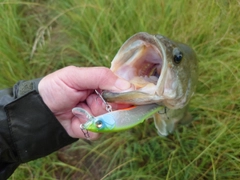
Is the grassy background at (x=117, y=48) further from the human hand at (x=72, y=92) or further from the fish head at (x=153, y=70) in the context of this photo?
the fish head at (x=153, y=70)

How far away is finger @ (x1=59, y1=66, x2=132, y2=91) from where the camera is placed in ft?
4.31

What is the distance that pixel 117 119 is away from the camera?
3.96ft

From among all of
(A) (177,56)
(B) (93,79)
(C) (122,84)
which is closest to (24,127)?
(B) (93,79)

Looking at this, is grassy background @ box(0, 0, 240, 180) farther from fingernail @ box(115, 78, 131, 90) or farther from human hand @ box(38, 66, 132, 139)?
fingernail @ box(115, 78, 131, 90)

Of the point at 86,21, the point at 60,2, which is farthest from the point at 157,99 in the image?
the point at 60,2

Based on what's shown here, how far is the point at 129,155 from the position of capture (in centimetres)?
228

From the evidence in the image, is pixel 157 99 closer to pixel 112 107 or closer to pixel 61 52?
pixel 112 107

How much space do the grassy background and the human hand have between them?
506 millimetres

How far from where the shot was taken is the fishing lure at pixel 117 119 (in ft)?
3.80

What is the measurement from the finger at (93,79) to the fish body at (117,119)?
0.10 meters

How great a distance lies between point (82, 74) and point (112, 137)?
96cm

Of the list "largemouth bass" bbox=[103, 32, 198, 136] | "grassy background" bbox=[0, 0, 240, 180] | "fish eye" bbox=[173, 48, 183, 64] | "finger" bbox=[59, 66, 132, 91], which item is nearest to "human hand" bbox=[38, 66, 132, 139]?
"finger" bbox=[59, 66, 132, 91]

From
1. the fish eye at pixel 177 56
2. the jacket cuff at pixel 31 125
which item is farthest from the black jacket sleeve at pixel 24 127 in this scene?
the fish eye at pixel 177 56

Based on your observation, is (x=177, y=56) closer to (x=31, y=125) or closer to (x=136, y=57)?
(x=136, y=57)
